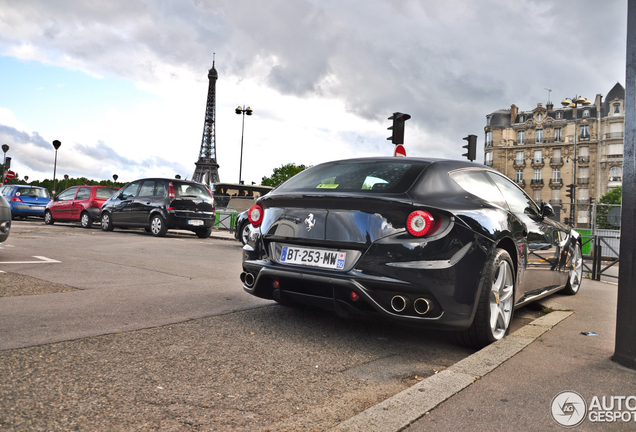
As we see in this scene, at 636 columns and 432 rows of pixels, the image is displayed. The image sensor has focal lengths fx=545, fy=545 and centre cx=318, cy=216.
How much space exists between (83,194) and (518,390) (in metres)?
18.7

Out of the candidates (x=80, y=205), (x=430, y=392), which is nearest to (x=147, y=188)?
(x=80, y=205)

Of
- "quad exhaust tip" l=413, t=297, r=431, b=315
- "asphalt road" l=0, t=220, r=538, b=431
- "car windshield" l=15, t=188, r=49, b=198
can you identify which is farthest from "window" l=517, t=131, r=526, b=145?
"quad exhaust tip" l=413, t=297, r=431, b=315

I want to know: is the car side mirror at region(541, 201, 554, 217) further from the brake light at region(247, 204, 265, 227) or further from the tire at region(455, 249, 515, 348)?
the brake light at region(247, 204, 265, 227)

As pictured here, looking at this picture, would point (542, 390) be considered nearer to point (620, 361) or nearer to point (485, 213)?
point (620, 361)

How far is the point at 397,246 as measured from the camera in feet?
11.6

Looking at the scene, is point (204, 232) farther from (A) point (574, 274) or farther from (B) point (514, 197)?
(B) point (514, 197)

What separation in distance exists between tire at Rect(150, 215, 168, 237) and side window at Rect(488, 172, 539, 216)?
11.2 metres

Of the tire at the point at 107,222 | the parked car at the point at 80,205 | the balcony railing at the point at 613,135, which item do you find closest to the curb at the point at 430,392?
the tire at the point at 107,222

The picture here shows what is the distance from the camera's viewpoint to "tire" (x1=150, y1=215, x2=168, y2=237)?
14.8 m

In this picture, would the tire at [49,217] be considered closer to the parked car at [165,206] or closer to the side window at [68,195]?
the side window at [68,195]

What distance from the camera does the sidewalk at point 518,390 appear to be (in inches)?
95.3

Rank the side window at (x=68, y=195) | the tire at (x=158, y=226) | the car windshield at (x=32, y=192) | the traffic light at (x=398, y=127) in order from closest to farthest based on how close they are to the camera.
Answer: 1. the traffic light at (x=398, y=127)
2. the tire at (x=158, y=226)
3. the side window at (x=68, y=195)
4. the car windshield at (x=32, y=192)

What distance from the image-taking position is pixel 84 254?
899cm

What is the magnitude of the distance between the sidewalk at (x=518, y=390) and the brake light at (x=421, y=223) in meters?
0.84
